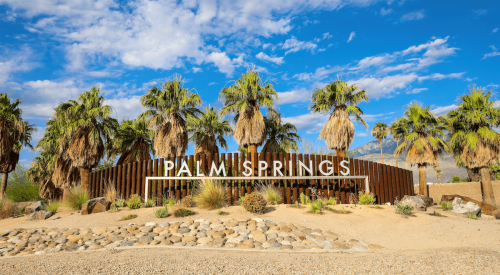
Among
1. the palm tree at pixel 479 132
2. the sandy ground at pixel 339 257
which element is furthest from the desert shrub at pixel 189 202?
the palm tree at pixel 479 132

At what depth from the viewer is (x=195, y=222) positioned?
28.3 ft

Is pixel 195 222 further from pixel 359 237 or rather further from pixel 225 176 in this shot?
pixel 359 237

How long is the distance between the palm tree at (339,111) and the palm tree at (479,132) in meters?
7.94

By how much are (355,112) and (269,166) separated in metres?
8.61

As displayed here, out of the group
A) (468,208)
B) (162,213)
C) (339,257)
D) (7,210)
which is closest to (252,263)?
(339,257)

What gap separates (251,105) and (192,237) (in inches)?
426

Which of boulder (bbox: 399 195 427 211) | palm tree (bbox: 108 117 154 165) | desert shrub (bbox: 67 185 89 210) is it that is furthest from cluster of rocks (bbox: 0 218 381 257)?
palm tree (bbox: 108 117 154 165)

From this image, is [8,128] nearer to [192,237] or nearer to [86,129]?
[86,129]

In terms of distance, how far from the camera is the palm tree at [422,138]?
20359mm

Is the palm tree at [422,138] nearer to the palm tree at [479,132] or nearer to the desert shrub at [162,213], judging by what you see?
the palm tree at [479,132]

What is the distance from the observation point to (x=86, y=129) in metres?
17.5

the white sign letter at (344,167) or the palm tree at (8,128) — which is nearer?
the white sign letter at (344,167)

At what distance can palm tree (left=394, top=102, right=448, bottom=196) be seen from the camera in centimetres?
2036

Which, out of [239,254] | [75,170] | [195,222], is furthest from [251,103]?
[75,170]
